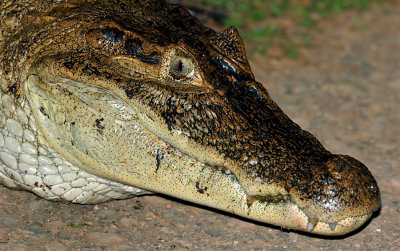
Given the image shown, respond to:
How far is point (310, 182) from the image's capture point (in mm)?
3320

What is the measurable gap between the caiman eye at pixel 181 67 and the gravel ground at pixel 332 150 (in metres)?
1.08

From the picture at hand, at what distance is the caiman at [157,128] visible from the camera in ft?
11.1

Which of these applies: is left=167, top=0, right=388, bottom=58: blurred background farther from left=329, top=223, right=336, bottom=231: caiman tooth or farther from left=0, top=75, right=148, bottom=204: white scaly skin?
A: left=329, top=223, right=336, bottom=231: caiman tooth

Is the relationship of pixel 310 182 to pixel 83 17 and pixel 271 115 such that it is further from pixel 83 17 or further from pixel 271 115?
pixel 83 17

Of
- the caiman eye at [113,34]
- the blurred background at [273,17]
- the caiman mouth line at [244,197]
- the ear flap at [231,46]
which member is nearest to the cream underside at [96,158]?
the caiman mouth line at [244,197]

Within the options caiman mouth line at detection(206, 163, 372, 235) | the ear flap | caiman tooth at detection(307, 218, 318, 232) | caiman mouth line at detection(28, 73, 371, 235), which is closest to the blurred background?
the ear flap

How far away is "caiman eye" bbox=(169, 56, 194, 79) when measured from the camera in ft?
11.5

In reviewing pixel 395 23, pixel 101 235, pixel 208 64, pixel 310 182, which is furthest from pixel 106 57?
pixel 395 23

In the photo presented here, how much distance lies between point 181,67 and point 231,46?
444 millimetres

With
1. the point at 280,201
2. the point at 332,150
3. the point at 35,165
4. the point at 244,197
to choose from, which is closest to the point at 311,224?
the point at 280,201

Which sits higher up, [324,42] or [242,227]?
[324,42]

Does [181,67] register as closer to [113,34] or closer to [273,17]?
[113,34]

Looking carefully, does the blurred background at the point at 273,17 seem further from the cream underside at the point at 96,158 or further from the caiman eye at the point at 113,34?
the cream underside at the point at 96,158

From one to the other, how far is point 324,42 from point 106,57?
14.6 feet
